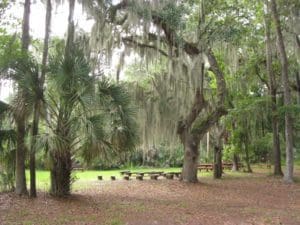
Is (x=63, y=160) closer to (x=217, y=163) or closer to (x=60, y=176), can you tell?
(x=60, y=176)

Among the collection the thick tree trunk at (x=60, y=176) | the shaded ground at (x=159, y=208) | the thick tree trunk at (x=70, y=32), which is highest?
the thick tree trunk at (x=70, y=32)

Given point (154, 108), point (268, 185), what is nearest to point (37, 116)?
point (154, 108)

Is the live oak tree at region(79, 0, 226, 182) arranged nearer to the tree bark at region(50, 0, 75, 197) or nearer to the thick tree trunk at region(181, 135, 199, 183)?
the thick tree trunk at region(181, 135, 199, 183)

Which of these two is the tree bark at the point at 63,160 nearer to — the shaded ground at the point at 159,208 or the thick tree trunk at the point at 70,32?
the thick tree trunk at the point at 70,32

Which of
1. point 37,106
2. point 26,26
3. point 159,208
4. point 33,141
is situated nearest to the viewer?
point 159,208

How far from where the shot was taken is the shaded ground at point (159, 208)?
8.05 m

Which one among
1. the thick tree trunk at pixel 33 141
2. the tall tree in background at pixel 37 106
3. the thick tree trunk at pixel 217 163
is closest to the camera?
the thick tree trunk at pixel 33 141

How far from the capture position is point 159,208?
31.8 ft

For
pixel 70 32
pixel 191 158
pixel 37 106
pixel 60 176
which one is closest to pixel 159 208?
pixel 60 176

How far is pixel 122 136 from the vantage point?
35.1 ft

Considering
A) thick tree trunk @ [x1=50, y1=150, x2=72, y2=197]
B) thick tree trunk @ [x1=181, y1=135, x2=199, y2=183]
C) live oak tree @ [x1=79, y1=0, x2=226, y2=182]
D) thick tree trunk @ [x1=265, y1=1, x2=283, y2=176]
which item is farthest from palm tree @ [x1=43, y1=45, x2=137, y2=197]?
thick tree trunk @ [x1=265, y1=1, x2=283, y2=176]

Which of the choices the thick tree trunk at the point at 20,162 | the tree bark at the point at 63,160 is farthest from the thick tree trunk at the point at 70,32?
the thick tree trunk at the point at 20,162

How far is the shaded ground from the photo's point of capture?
8.05 m

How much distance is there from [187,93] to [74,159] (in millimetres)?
7147
